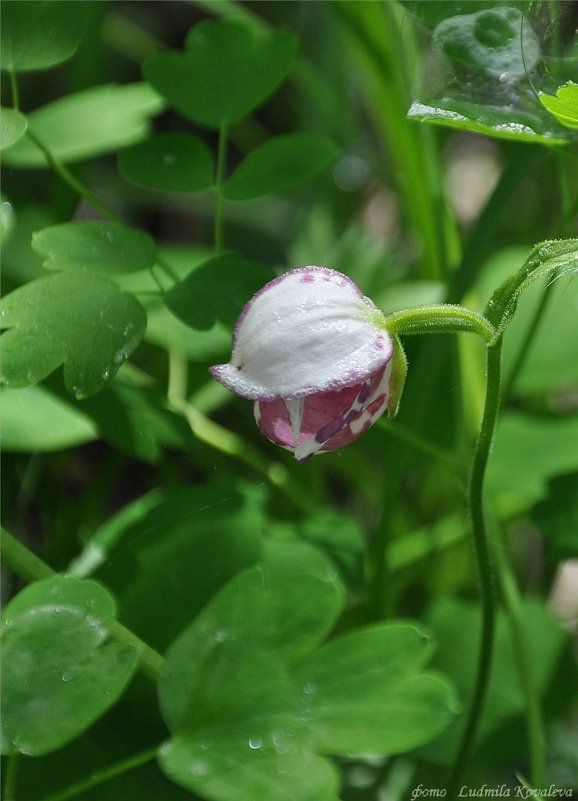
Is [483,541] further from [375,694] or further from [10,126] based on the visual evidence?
[10,126]

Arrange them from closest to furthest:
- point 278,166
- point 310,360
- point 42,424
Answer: point 310,360 < point 278,166 < point 42,424

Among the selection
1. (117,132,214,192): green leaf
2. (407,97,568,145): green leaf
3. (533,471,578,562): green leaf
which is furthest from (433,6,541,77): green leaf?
(533,471,578,562): green leaf

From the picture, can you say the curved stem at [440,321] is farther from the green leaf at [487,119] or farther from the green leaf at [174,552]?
the green leaf at [174,552]

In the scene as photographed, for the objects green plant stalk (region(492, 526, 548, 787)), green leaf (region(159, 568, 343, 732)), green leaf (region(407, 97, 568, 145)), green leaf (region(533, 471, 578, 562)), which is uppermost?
green leaf (region(407, 97, 568, 145))

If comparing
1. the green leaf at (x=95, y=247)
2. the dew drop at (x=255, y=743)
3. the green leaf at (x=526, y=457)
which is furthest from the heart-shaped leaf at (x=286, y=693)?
the green leaf at (x=526, y=457)

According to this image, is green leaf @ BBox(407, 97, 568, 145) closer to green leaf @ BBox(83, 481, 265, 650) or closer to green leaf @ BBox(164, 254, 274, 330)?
green leaf @ BBox(164, 254, 274, 330)

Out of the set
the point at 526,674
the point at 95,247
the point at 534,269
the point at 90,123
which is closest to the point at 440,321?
the point at 534,269
